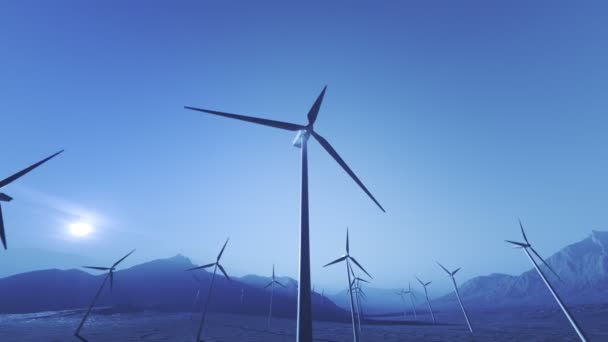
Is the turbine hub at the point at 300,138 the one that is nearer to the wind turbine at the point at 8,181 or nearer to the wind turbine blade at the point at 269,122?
the wind turbine blade at the point at 269,122

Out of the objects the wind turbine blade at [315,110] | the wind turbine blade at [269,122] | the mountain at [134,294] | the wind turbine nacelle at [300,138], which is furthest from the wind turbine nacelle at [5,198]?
the mountain at [134,294]

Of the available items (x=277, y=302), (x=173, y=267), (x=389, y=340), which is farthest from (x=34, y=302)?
(x=389, y=340)

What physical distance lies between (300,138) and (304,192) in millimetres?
3979

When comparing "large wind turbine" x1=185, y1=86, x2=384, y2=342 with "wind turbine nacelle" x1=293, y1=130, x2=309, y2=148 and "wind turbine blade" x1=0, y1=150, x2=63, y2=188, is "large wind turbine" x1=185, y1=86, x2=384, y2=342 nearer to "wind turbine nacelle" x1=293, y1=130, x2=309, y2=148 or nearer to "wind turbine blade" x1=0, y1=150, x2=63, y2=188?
"wind turbine nacelle" x1=293, y1=130, x2=309, y2=148

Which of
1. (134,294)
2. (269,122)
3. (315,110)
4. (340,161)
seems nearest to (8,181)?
(269,122)

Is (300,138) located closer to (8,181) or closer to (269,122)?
(269,122)

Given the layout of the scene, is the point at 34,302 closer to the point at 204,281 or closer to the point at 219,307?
the point at 204,281

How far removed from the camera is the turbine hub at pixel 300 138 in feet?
47.5

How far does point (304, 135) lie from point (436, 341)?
6422 cm

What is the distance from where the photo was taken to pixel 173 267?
180 m

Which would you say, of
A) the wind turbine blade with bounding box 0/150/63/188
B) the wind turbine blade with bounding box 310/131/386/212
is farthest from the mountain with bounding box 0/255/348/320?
the wind turbine blade with bounding box 310/131/386/212

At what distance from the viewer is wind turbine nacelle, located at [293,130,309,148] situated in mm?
14484

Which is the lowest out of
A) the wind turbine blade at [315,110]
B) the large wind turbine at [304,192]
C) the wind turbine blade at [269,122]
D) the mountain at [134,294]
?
the large wind turbine at [304,192]

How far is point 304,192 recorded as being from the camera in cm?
1182
